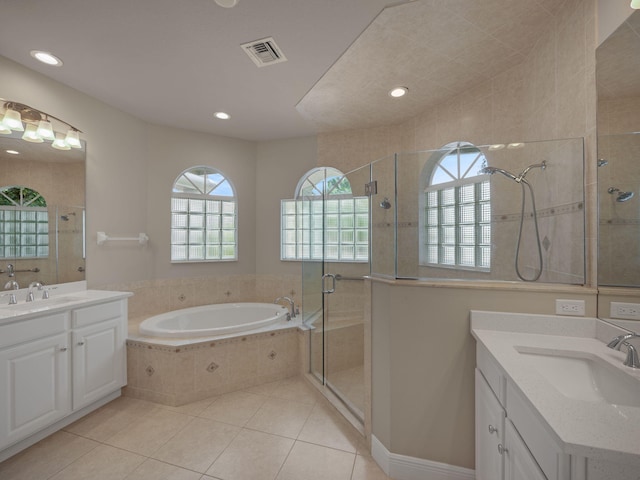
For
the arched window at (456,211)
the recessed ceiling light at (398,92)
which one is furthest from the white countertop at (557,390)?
the recessed ceiling light at (398,92)

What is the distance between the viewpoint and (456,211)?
1964 mm

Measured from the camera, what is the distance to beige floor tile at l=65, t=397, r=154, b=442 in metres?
2.04

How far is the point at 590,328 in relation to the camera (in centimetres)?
138

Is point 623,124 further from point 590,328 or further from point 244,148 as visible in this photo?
point 244,148

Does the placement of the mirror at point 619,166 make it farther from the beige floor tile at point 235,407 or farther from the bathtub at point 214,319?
the bathtub at point 214,319

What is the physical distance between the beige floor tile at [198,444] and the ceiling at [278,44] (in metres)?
2.72

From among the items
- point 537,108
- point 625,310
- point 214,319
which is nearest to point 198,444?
point 214,319

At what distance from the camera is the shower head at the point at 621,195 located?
1.22 m

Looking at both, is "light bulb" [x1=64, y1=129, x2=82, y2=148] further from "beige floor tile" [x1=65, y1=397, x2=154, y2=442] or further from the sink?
the sink

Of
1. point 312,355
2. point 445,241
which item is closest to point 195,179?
point 312,355

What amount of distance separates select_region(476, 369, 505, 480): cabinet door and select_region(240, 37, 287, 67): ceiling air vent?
242 centimetres

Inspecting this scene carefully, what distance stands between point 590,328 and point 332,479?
1558 mm

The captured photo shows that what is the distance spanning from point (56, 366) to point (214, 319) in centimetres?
161

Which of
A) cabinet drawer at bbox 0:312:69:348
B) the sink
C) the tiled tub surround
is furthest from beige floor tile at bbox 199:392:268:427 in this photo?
the sink
